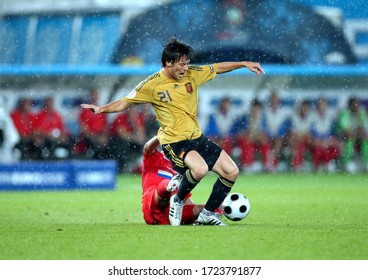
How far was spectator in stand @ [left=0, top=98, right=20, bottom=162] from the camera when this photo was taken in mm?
21484

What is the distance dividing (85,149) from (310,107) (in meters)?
5.01

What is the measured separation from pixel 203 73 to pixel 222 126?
460 inches

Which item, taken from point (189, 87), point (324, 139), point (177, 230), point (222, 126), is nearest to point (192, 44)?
point (222, 126)

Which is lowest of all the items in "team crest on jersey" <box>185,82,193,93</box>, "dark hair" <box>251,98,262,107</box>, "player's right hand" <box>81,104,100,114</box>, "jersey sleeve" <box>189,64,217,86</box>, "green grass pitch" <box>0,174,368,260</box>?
"green grass pitch" <box>0,174,368,260</box>

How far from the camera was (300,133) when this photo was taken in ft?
75.7

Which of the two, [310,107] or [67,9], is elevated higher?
[67,9]

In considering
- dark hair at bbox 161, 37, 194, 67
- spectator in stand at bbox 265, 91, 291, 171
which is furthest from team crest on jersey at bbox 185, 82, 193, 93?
spectator in stand at bbox 265, 91, 291, 171

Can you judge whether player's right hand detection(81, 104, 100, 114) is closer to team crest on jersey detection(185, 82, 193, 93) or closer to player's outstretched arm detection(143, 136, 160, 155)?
player's outstretched arm detection(143, 136, 160, 155)

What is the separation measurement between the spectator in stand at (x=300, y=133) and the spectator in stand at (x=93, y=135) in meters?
4.06

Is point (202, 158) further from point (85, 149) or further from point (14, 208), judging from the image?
point (85, 149)

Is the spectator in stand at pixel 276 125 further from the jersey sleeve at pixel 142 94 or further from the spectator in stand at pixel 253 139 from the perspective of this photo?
the jersey sleeve at pixel 142 94

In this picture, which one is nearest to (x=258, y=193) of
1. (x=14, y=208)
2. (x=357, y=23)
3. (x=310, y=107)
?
(x=14, y=208)

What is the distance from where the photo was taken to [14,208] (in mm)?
14539

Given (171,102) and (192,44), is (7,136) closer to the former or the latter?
(192,44)
